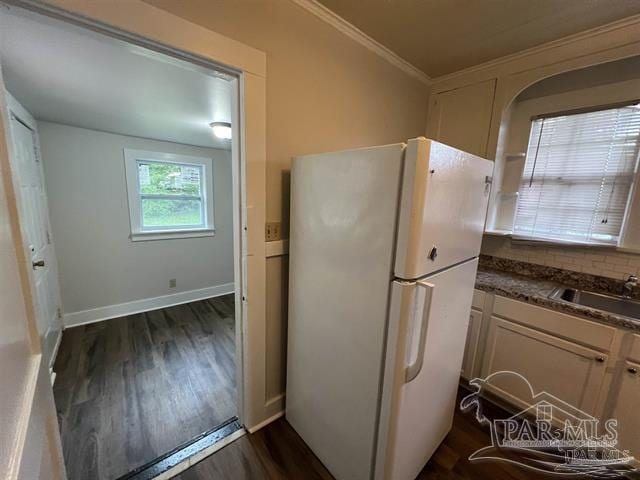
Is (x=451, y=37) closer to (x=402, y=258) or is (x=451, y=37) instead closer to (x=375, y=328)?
(x=402, y=258)

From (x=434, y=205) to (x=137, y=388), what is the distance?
2409 mm

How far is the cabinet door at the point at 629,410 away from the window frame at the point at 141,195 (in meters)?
4.01

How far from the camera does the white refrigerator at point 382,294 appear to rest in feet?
3.19

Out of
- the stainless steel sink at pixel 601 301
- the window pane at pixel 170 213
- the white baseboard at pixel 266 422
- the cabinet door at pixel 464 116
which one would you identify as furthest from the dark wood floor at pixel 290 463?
the window pane at pixel 170 213

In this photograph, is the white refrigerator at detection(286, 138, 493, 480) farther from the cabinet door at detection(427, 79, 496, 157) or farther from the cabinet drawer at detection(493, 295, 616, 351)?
the cabinet door at detection(427, 79, 496, 157)

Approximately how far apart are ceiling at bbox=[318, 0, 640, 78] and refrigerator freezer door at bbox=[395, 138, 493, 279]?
88 cm

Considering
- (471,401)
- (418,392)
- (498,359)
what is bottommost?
(471,401)

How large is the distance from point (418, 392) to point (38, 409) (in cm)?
126

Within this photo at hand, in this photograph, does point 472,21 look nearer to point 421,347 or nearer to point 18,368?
point 421,347

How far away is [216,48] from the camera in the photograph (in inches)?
44.8

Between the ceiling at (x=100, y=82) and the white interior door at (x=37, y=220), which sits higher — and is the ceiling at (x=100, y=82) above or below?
above

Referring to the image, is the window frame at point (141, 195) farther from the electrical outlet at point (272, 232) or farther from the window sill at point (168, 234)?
the electrical outlet at point (272, 232)

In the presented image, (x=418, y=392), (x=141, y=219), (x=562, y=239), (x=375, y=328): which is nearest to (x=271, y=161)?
(x=375, y=328)

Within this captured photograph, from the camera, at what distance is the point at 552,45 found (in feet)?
5.52
